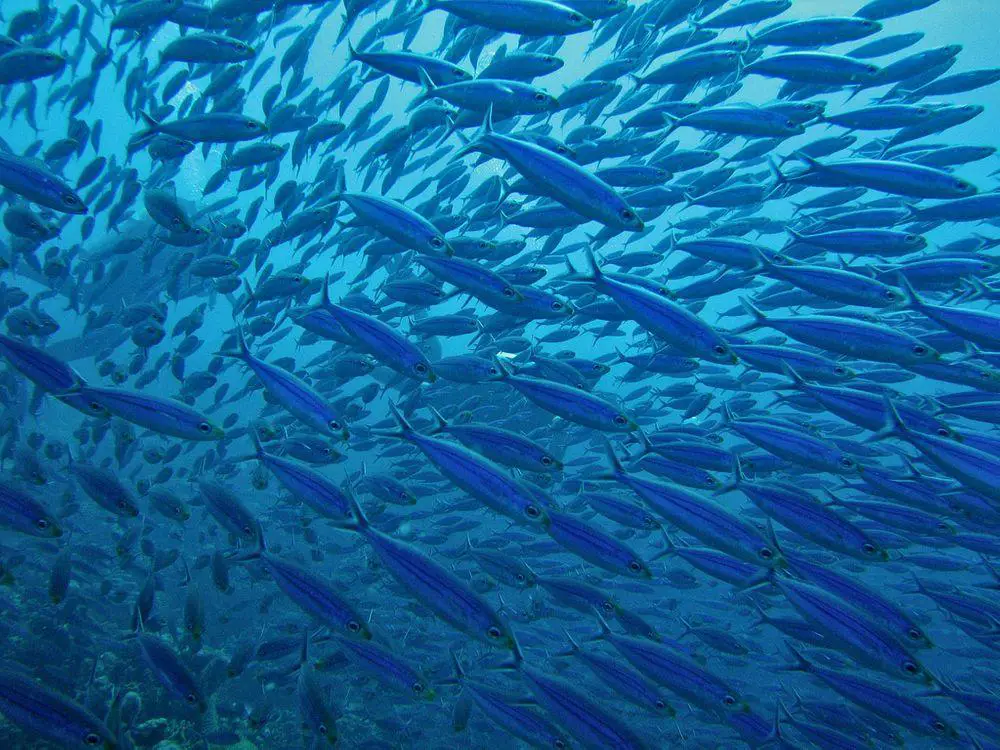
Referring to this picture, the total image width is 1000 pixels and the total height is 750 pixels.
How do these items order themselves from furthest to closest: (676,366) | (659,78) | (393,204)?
(676,366)
(659,78)
(393,204)

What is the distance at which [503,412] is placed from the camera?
1123 centimetres

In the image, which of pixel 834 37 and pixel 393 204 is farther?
pixel 834 37

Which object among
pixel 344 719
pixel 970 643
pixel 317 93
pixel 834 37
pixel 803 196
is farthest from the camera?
pixel 803 196

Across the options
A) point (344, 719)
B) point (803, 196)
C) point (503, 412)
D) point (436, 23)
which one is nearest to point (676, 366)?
point (503, 412)

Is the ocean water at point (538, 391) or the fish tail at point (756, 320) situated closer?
the ocean water at point (538, 391)

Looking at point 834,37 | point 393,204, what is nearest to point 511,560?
point 393,204

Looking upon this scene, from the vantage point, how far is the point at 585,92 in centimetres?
554

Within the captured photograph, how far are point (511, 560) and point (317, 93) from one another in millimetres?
6788

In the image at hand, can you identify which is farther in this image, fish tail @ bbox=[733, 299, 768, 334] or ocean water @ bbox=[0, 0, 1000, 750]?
fish tail @ bbox=[733, 299, 768, 334]

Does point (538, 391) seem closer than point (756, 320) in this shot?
Yes

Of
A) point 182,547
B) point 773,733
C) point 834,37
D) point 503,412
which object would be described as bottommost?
point 182,547

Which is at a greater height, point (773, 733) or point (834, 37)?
point (834, 37)

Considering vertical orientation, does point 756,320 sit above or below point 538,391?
above

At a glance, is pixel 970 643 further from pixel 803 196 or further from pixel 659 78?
pixel 803 196
